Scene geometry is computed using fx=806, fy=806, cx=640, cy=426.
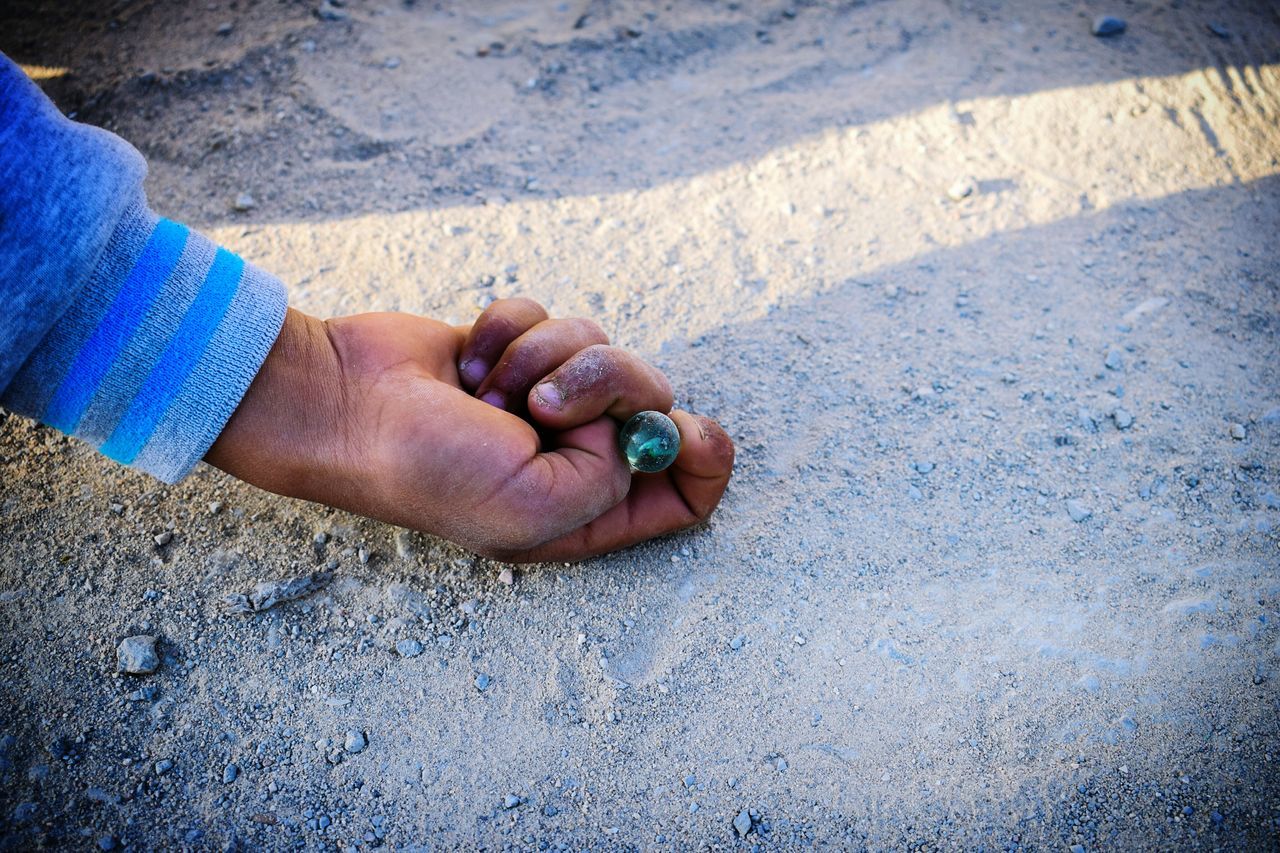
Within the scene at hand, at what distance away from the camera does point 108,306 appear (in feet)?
4.15

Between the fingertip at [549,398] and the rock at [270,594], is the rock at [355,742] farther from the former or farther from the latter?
the fingertip at [549,398]

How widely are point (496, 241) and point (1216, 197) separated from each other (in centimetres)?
200

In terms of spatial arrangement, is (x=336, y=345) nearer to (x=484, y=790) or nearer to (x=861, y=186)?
(x=484, y=790)

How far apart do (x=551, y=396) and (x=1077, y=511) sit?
1084 mm

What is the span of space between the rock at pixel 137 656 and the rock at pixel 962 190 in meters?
2.16

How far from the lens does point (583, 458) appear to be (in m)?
1.45

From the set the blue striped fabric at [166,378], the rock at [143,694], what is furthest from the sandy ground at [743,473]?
the blue striped fabric at [166,378]

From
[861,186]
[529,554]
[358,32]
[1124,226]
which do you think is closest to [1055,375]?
[1124,226]

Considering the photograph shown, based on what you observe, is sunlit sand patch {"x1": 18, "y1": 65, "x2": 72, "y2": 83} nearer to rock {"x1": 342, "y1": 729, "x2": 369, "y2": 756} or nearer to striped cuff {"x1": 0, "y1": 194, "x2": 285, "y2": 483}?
striped cuff {"x1": 0, "y1": 194, "x2": 285, "y2": 483}

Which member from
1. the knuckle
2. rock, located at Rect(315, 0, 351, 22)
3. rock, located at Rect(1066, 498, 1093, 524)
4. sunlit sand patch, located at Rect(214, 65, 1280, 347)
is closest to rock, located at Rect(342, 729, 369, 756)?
the knuckle

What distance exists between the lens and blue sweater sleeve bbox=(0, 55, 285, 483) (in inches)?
46.7

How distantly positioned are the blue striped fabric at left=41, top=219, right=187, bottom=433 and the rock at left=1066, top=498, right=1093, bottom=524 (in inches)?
67.7

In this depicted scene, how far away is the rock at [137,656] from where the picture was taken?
53.7 inches

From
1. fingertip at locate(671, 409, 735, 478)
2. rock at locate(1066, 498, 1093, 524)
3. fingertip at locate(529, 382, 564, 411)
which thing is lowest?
rock at locate(1066, 498, 1093, 524)
